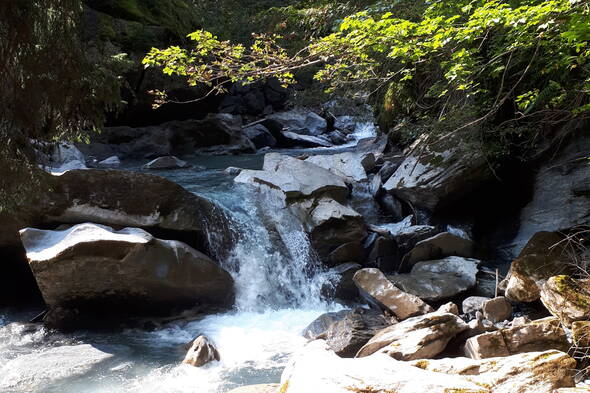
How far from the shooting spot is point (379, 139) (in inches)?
619

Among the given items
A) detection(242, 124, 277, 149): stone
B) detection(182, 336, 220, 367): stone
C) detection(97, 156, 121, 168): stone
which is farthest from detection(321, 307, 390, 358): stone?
detection(242, 124, 277, 149): stone

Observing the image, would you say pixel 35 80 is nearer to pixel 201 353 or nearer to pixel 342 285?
pixel 201 353

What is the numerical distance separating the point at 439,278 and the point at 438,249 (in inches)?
36.5

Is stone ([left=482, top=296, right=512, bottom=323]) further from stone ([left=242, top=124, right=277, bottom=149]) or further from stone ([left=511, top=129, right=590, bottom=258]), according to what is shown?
stone ([left=242, top=124, right=277, bottom=149])

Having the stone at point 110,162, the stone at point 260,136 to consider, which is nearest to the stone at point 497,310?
the stone at point 110,162

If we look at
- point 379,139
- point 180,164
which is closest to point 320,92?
point 379,139

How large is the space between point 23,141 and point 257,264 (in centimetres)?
448

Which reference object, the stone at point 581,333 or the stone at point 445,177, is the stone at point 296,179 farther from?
the stone at point 581,333

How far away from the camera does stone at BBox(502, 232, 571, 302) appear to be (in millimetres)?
6254

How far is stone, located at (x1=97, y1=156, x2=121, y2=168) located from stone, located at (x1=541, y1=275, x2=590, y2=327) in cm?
1240

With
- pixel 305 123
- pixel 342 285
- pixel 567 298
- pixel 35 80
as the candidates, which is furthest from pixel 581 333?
pixel 305 123

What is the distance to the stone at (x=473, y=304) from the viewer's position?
656 cm

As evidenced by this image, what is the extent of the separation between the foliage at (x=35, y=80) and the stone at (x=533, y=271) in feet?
17.7

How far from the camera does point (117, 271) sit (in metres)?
6.74
